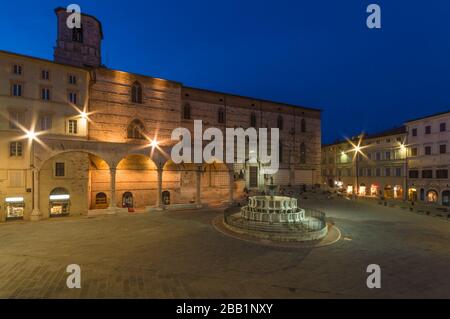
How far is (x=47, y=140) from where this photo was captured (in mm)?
21531

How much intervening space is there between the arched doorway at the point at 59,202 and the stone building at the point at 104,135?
8 centimetres

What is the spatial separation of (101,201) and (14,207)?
7.87 m

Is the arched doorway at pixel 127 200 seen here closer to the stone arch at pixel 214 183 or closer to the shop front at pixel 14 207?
the shop front at pixel 14 207

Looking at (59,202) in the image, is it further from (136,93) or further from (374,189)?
(374,189)

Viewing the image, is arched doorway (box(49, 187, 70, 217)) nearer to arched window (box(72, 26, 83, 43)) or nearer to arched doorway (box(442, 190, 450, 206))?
arched window (box(72, 26, 83, 43))

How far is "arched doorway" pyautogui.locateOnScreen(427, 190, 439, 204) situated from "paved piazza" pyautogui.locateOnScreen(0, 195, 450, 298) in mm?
21732

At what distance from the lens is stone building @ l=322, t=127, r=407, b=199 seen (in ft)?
136

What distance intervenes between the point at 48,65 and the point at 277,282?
25.9 metres

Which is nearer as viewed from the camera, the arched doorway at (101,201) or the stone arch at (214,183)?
the arched doorway at (101,201)

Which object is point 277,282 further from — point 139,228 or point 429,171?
point 429,171

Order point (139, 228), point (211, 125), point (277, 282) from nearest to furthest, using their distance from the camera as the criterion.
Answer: point (277, 282)
point (139, 228)
point (211, 125)

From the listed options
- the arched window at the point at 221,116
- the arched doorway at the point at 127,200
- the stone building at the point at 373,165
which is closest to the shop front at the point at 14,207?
the arched doorway at the point at 127,200

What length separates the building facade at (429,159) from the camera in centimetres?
3466

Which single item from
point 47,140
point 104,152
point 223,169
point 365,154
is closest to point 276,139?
point 223,169
